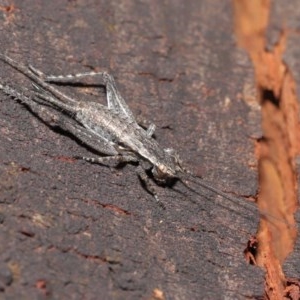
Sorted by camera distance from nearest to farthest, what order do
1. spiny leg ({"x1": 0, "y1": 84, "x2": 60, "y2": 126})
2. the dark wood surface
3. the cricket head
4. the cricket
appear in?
the dark wood surface, spiny leg ({"x1": 0, "y1": 84, "x2": 60, "y2": 126}), the cricket, the cricket head

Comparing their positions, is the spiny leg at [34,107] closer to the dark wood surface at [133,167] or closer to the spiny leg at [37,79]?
the dark wood surface at [133,167]

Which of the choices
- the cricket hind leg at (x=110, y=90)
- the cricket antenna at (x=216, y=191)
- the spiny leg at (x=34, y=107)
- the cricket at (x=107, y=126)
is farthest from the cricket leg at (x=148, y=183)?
the spiny leg at (x=34, y=107)

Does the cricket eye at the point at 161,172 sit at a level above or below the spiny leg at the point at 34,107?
below

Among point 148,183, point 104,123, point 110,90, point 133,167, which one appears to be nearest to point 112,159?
point 133,167

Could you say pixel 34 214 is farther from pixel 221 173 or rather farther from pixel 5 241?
pixel 221 173

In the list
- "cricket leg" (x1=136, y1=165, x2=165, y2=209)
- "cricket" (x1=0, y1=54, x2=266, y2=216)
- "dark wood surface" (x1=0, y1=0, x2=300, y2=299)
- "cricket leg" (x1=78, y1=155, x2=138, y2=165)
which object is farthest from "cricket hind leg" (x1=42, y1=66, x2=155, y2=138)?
"cricket leg" (x1=136, y1=165, x2=165, y2=209)

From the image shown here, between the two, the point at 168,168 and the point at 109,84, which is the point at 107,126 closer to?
the point at 109,84

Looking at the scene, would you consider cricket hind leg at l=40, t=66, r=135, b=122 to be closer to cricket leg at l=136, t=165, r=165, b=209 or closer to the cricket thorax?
the cricket thorax
